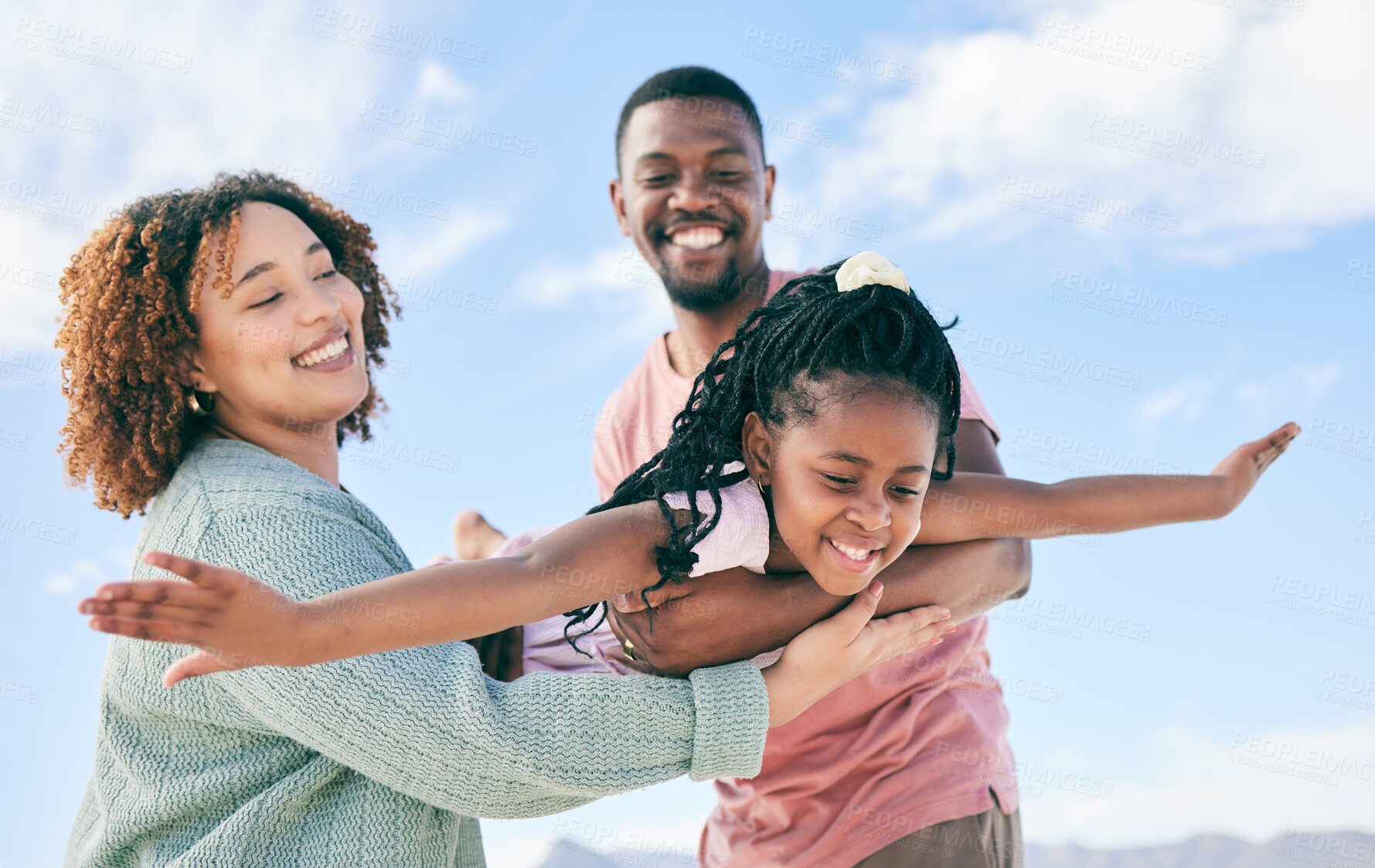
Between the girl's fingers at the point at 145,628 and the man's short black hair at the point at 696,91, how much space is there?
2347 mm

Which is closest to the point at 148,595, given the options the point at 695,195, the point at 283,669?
the point at 283,669

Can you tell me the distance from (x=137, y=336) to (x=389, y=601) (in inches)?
48.0

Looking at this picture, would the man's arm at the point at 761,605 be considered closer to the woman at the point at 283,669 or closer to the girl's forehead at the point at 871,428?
the woman at the point at 283,669

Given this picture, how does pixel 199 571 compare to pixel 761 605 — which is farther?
pixel 761 605

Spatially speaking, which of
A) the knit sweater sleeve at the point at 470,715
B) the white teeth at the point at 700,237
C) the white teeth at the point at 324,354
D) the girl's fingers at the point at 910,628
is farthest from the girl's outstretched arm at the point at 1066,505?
the white teeth at the point at 324,354

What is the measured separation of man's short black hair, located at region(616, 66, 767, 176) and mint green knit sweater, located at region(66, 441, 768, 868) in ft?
5.75

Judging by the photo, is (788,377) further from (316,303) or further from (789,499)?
(316,303)

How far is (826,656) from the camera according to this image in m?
2.18

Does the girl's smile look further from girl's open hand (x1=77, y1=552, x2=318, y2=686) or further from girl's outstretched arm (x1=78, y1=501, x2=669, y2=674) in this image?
girl's open hand (x1=77, y1=552, x2=318, y2=686)

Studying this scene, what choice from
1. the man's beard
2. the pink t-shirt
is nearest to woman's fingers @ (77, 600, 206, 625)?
the pink t-shirt

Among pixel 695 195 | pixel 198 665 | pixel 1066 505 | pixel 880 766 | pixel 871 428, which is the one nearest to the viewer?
pixel 198 665

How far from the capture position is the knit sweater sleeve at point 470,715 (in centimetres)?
199

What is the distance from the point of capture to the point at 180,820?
7.27ft

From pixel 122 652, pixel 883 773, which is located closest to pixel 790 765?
pixel 883 773
